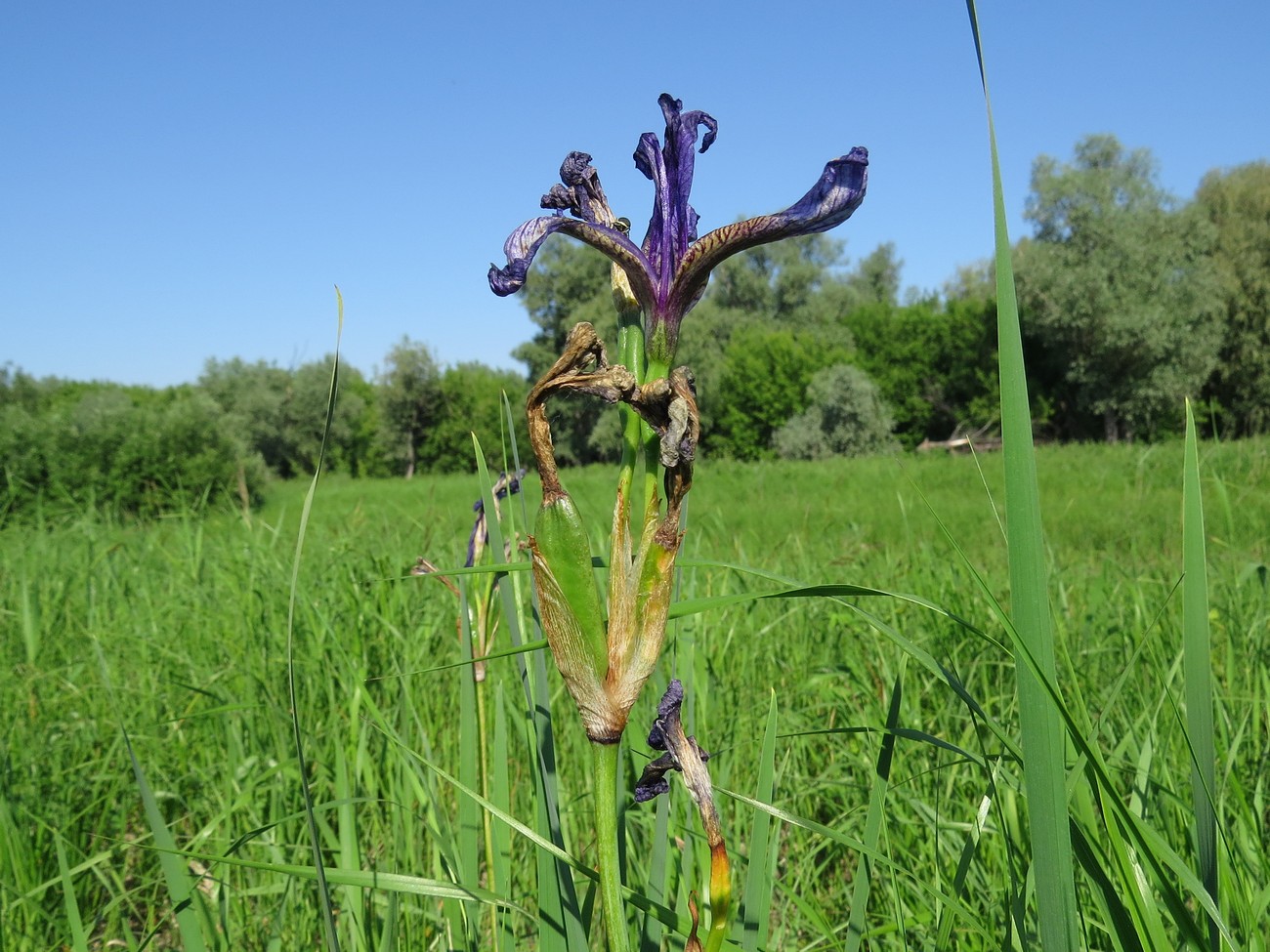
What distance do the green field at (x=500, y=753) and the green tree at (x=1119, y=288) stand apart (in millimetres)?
21217

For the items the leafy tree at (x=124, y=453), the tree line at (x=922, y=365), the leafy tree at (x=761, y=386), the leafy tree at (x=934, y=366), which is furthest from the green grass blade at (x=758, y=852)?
the leafy tree at (x=934, y=366)

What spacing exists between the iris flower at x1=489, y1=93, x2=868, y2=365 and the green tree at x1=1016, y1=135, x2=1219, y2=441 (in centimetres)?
2412

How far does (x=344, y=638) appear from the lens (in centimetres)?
245

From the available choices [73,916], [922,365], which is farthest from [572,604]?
[922,365]

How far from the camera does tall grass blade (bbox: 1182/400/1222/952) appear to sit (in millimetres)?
510

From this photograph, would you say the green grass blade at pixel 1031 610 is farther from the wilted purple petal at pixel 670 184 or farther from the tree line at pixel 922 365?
the tree line at pixel 922 365

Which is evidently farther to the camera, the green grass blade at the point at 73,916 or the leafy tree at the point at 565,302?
the leafy tree at the point at 565,302

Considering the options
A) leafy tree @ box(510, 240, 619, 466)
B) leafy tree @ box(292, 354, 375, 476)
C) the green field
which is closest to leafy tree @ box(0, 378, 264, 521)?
the green field

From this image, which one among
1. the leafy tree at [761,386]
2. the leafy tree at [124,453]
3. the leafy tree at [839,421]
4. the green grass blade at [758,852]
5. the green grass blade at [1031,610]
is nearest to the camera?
the green grass blade at [1031,610]

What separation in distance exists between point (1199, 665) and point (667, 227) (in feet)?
1.48

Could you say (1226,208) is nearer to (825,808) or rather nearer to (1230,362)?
(1230,362)

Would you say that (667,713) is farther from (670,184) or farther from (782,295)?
(782,295)

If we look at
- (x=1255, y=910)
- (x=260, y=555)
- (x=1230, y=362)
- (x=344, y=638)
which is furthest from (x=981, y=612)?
(x=1230, y=362)

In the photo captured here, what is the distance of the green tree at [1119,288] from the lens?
21.1 metres
